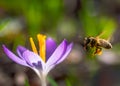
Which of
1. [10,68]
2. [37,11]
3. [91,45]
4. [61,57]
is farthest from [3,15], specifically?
[61,57]

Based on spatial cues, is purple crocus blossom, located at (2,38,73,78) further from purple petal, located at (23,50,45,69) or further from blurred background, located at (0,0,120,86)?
blurred background, located at (0,0,120,86)

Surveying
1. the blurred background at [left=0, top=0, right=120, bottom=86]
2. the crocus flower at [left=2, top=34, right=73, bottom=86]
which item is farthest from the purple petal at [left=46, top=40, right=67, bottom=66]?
the blurred background at [left=0, top=0, right=120, bottom=86]

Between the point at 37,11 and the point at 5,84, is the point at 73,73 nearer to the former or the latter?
the point at 5,84

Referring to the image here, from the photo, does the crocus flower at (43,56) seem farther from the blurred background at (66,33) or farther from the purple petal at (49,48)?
the blurred background at (66,33)

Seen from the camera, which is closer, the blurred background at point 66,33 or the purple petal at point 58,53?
the purple petal at point 58,53

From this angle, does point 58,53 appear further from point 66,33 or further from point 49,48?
point 66,33

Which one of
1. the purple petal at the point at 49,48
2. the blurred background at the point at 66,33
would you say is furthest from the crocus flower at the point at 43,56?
the blurred background at the point at 66,33

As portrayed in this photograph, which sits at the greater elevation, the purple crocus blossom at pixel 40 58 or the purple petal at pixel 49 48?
the purple petal at pixel 49 48

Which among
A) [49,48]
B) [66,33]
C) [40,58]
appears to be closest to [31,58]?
[40,58]

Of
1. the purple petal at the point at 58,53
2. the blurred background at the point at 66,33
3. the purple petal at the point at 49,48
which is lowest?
the purple petal at the point at 58,53
